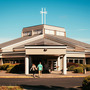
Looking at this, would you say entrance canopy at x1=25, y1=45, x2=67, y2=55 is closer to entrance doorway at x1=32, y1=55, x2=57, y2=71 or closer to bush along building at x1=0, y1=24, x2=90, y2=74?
bush along building at x1=0, y1=24, x2=90, y2=74

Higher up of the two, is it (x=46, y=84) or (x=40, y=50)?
(x=40, y=50)

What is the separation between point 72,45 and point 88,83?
31805 mm

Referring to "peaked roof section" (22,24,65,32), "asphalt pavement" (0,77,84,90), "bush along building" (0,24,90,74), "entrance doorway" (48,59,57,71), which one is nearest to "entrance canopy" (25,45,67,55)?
"bush along building" (0,24,90,74)

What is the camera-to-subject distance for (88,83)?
1300 cm

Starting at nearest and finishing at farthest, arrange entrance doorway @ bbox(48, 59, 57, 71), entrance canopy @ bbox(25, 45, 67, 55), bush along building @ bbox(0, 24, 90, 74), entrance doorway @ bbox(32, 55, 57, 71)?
1. entrance canopy @ bbox(25, 45, 67, 55)
2. bush along building @ bbox(0, 24, 90, 74)
3. entrance doorway @ bbox(32, 55, 57, 71)
4. entrance doorway @ bbox(48, 59, 57, 71)

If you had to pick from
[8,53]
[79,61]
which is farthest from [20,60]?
[79,61]

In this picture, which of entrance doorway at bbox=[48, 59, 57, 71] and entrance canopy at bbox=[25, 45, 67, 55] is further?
entrance doorway at bbox=[48, 59, 57, 71]

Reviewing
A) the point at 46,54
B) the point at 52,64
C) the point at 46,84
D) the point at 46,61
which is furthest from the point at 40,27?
the point at 46,84

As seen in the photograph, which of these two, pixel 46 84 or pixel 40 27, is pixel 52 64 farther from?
pixel 40 27

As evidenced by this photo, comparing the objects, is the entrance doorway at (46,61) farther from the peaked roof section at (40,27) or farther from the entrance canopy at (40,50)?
the peaked roof section at (40,27)

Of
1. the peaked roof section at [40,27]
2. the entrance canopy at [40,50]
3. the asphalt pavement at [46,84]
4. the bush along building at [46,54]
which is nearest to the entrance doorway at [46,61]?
the bush along building at [46,54]

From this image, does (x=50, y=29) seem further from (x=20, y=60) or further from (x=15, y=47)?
(x=20, y=60)

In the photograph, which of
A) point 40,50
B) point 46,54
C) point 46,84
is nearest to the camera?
point 46,84

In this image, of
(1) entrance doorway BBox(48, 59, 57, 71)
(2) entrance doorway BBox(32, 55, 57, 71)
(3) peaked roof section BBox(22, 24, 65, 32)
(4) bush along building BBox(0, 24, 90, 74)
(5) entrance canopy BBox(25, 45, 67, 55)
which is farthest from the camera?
(3) peaked roof section BBox(22, 24, 65, 32)
